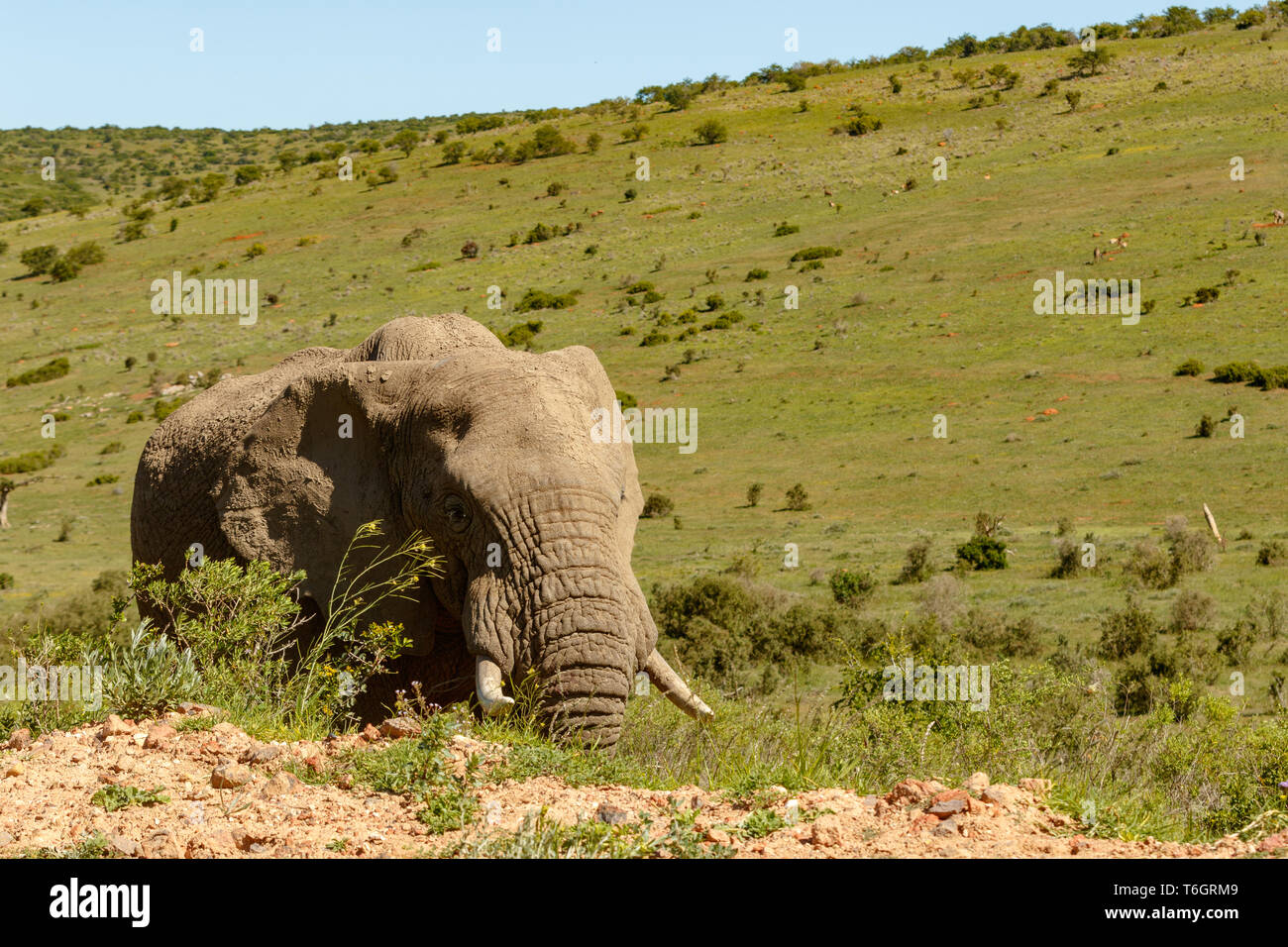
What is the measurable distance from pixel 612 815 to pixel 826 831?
733mm

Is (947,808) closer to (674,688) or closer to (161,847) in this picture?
(161,847)

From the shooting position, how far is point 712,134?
84.8m

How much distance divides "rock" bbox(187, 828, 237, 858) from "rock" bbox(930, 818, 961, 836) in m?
2.30

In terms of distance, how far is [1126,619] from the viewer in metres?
19.1

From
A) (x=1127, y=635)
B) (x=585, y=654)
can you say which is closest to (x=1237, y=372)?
(x=1127, y=635)

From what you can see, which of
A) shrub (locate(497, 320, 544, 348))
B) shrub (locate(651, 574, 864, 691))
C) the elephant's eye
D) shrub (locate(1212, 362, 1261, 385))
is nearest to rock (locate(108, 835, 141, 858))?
the elephant's eye

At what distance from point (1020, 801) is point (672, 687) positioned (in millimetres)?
2876

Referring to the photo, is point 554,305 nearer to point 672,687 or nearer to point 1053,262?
point 1053,262

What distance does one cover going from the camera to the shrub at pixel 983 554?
25.6 metres

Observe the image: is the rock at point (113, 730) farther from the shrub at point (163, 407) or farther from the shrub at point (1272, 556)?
the shrub at point (163, 407)

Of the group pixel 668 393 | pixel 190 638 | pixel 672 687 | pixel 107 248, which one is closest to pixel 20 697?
pixel 190 638

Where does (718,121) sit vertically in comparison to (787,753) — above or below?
above

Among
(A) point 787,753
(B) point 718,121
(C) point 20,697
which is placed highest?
(B) point 718,121
